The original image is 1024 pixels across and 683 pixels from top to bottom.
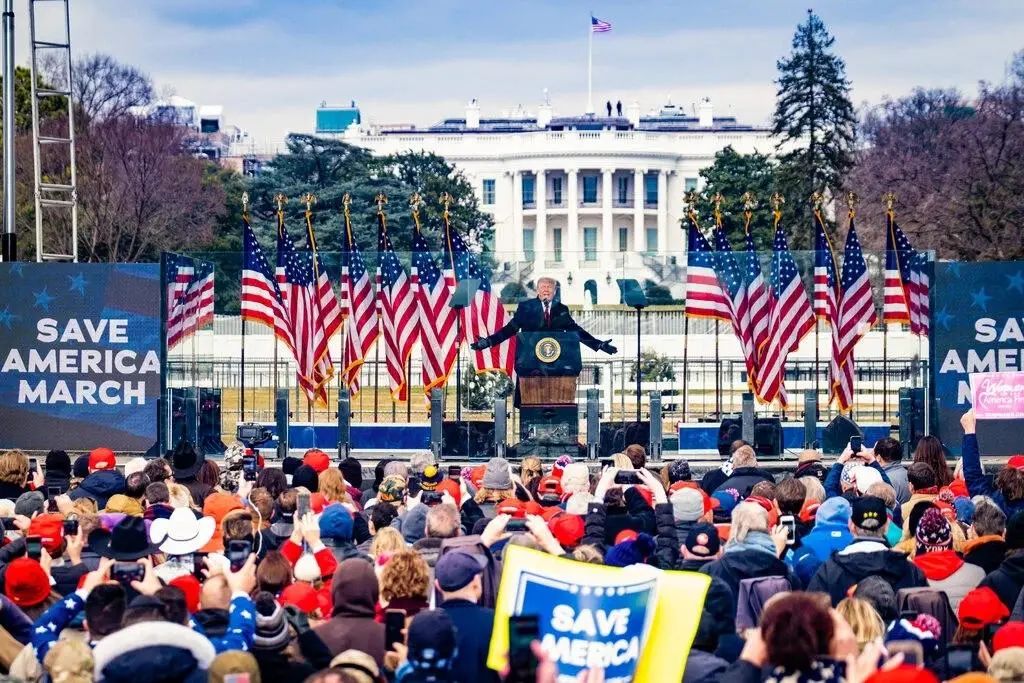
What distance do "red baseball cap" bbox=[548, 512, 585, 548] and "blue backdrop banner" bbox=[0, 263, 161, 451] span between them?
13280 millimetres

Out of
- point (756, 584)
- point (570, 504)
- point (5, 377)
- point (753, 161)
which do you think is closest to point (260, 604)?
point (756, 584)

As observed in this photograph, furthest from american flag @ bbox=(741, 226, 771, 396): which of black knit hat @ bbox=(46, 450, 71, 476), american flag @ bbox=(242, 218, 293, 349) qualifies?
black knit hat @ bbox=(46, 450, 71, 476)

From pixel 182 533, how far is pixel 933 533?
415cm

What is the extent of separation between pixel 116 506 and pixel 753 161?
84293 millimetres

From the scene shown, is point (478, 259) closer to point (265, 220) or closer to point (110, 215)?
point (110, 215)

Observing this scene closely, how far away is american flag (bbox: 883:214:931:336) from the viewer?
24547 millimetres

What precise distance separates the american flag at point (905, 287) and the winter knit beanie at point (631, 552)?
15105 mm

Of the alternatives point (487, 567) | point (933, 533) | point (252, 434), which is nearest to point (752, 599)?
point (487, 567)

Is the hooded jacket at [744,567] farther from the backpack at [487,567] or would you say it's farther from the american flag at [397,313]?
the american flag at [397,313]

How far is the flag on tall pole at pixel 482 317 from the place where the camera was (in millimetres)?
24234

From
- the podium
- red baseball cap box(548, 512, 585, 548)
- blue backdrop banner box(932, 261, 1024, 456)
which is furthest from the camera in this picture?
the podium

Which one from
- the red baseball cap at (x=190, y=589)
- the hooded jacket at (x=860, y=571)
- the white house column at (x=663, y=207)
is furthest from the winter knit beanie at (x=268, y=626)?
the white house column at (x=663, y=207)

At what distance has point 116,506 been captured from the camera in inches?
485

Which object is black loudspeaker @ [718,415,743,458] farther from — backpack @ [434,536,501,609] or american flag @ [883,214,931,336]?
backpack @ [434,536,501,609]
